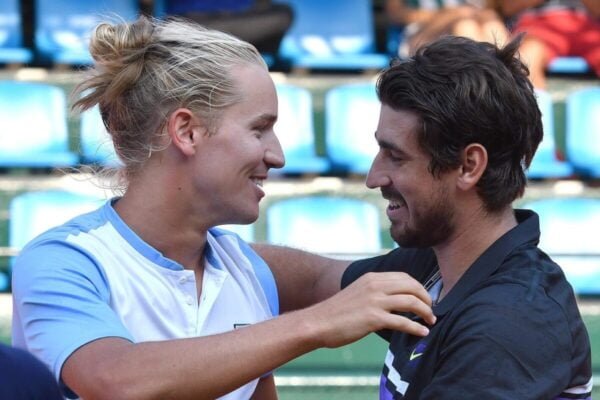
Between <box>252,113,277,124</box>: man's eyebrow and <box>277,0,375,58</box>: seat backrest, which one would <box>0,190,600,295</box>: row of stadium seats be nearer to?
<box>277,0,375,58</box>: seat backrest

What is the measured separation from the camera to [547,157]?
5562 mm

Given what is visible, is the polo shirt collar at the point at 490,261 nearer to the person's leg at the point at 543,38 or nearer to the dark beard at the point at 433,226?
the dark beard at the point at 433,226

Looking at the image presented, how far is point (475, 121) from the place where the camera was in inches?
82.4

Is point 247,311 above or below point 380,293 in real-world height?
below

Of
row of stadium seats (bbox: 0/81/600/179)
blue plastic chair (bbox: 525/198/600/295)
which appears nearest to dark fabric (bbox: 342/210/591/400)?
blue plastic chair (bbox: 525/198/600/295)

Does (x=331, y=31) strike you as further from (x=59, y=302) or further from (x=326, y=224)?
(x=59, y=302)

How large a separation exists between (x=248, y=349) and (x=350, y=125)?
3.84 m

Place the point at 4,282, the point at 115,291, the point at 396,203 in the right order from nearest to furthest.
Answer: the point at 115,291, the point at 396,203, the point at 4,282

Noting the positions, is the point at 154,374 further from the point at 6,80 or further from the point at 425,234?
the point at 6,80

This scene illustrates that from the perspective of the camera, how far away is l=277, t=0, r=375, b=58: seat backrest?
6164mm

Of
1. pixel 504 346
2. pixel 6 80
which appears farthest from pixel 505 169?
pixel 6 80

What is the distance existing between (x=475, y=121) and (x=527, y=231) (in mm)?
233

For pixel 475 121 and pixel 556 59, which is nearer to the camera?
pixel 475 121

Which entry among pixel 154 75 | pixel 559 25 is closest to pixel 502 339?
pixel 154 75
